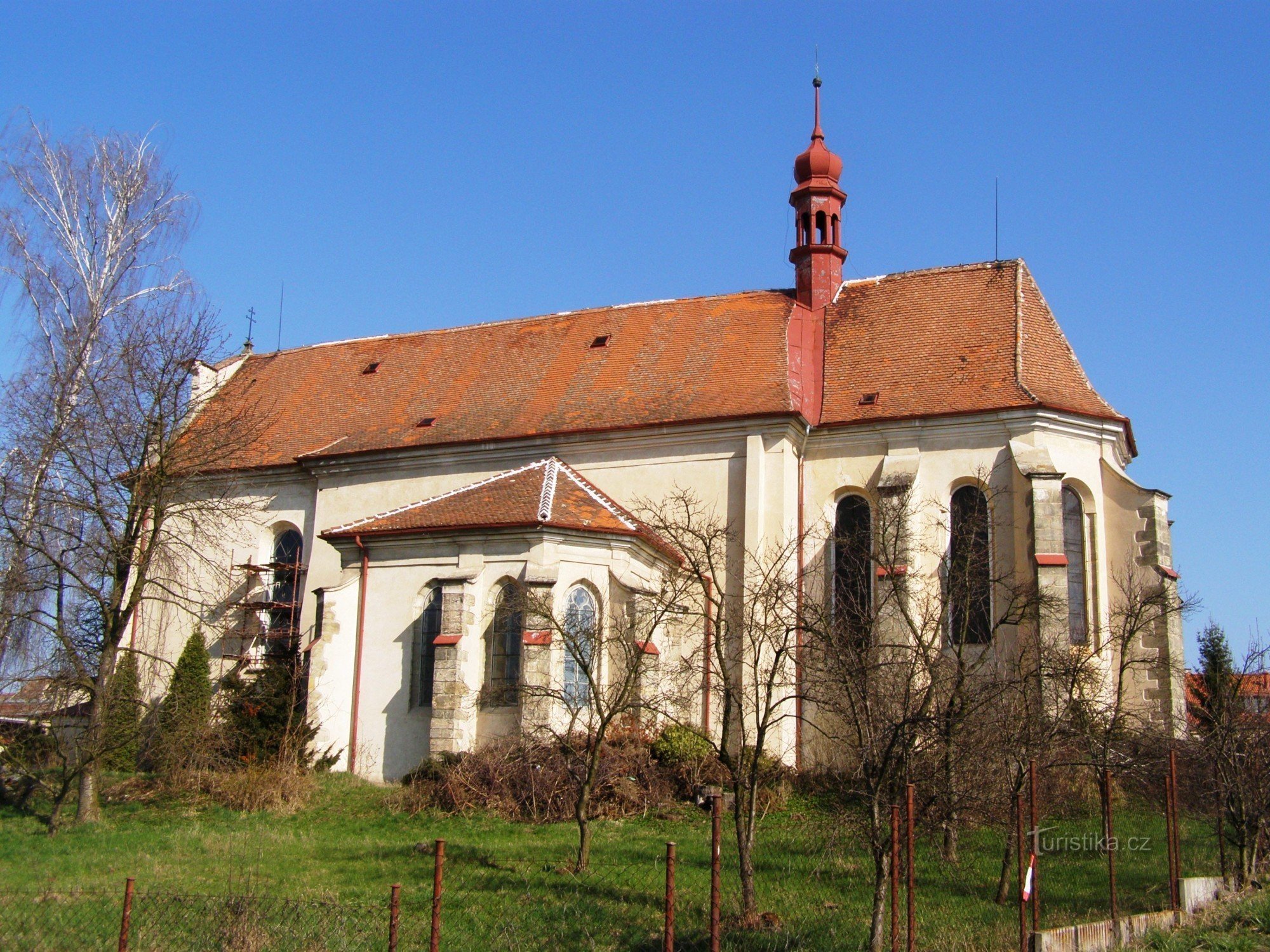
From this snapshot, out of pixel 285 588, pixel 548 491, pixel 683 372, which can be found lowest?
pixel 285 588

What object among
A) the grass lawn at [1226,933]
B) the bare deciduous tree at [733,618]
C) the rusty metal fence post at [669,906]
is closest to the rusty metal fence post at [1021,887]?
the grass lawn at [1226,933]

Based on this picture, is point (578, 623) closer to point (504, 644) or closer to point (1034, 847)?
point (504, 644)

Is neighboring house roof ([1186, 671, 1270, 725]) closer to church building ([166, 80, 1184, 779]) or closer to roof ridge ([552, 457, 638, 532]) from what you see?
church building ([166, 80, 1184, 779])

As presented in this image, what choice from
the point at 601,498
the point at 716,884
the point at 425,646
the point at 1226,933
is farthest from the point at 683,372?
the point at 716,884

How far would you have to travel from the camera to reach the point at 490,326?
96.5 ft

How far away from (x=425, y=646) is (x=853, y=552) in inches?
320

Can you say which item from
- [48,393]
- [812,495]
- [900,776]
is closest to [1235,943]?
[900,776]

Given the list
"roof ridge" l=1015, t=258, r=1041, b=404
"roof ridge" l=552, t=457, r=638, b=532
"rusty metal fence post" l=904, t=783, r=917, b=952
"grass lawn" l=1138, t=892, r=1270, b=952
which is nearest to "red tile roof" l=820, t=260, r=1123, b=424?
"roof ridge" l=1015, t=258, r=1041, b=404

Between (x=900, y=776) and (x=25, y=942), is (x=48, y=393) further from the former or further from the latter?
(x=900, y=776)

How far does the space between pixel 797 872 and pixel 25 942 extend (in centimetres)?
789

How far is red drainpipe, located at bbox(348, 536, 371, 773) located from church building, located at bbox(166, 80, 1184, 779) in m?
0.04

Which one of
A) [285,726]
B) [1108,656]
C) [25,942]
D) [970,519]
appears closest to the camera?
[25,942]

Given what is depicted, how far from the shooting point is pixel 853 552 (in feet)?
75.8

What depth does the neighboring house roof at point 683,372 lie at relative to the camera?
2336 cm
